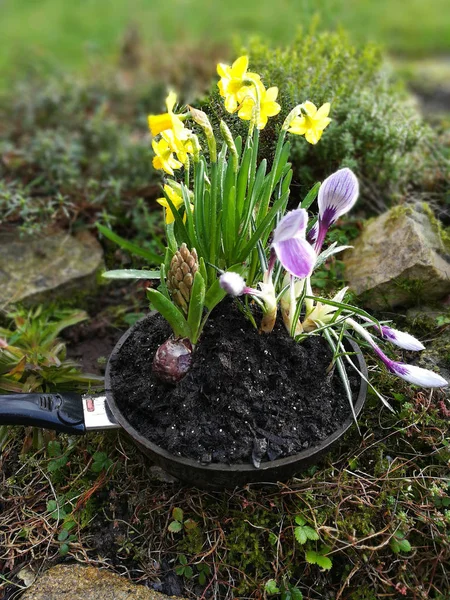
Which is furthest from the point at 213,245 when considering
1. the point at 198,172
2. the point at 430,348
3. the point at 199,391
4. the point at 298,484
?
the point at 430,348

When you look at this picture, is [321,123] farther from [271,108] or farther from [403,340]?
[403,340]

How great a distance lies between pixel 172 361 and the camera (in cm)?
168

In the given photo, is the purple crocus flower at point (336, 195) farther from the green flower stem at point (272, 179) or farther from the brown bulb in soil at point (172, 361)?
the brown bulb in soil at point (172, 361)

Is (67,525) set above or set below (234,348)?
below

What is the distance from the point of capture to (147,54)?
16.9 ft

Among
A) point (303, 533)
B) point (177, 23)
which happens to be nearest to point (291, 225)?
point (303, 533)

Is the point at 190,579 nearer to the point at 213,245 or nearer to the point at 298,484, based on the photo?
the point at 298,484

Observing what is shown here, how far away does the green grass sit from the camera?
18.5 feet

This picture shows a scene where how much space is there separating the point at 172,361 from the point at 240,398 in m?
0.22

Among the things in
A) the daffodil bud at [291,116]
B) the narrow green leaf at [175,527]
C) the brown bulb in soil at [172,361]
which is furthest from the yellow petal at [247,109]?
the narrow green leaf at [175,527]

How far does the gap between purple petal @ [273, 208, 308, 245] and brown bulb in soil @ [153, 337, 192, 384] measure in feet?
1.54

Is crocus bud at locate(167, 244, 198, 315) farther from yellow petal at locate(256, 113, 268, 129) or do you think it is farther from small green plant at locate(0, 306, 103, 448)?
small green plant at locate(0, 306, 103, 448)

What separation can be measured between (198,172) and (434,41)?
16.5 ft

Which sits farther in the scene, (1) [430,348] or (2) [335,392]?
(1) [430,348]
